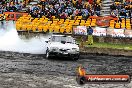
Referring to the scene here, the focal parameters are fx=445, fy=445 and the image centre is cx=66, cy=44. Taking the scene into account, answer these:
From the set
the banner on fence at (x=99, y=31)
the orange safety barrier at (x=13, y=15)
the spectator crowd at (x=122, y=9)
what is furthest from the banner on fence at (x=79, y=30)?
the orange safety barrier at (x=13, y=15)

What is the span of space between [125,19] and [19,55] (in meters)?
11.3

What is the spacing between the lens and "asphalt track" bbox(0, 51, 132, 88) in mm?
18344

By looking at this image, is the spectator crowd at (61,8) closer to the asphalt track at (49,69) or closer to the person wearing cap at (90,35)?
the person wearing cap at (90,35)

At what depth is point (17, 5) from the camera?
141ft

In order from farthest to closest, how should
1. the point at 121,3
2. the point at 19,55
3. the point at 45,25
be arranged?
the point at 121,3 < the point at 45,25 < the point at 19,55

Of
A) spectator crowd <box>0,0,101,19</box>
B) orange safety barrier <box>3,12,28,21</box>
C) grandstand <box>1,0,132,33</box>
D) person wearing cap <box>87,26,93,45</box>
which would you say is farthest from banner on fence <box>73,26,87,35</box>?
orange safety barrier <box>3,12,28,21</box>

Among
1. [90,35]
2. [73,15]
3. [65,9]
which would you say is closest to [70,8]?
[65,9]

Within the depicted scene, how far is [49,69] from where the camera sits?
2291cm

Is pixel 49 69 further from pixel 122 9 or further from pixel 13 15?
pixel 13 15

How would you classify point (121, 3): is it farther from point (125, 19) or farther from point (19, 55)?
point (19, 55)

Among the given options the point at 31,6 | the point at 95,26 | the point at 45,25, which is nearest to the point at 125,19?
the point at 95,26

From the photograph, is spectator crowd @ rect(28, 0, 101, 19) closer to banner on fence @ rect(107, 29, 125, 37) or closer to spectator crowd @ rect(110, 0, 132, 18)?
spectator crowd @ rect(110, 0, 132, 18)

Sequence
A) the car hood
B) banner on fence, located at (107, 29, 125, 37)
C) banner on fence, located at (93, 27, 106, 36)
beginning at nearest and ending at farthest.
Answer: the car hood, banner on fence, located at (107, 29, 125, 37), banner on fence, located at (93, 27, 106, 36)

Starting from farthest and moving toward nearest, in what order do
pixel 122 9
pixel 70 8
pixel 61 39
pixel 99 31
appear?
pixel 70 8 < pixel 122 9 < pixel 99 31 < pixel 61 39
